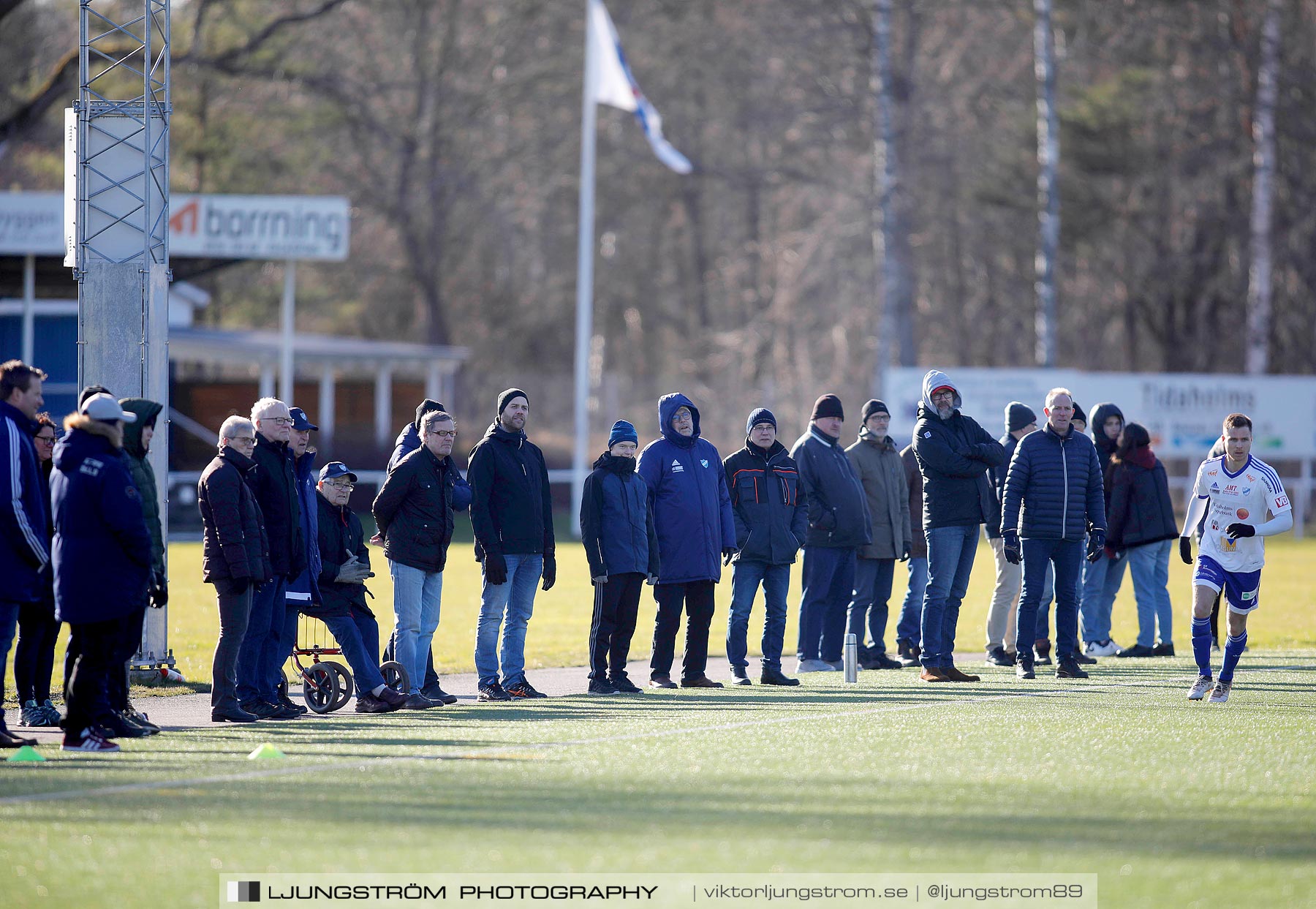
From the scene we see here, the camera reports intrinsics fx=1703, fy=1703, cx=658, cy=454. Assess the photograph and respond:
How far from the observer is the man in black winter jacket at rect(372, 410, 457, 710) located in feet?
37.3

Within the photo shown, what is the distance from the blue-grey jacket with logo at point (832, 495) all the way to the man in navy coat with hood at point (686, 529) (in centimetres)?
108

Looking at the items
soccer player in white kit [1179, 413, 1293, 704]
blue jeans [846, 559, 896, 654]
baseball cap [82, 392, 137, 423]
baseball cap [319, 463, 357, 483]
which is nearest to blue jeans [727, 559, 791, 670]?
blue jeans [846, 559, 896, 654]

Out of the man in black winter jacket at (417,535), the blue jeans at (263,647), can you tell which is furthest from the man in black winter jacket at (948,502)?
the blue jeans at (263,647)

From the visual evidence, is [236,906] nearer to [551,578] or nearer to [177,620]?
[551,578]

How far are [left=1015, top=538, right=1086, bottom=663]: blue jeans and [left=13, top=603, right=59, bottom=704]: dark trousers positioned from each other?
6.78 meters

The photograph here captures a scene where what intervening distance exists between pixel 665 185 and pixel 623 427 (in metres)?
41.0

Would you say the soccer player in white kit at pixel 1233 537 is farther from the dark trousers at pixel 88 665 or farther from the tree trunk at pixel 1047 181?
the tree trunk at pixel 1047 181

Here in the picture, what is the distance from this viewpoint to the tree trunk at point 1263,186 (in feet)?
114

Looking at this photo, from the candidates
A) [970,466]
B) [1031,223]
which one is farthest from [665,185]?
[970,466]

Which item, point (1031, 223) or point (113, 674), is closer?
point (113, 674)

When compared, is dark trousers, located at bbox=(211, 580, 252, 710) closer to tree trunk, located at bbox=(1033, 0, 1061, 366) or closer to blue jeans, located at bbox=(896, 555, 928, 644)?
blue jeans, located at bbox=(896, 555, 928, 644)

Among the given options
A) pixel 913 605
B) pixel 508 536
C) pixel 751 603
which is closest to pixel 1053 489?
pixel 751 603

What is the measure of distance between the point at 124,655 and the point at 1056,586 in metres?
6.88

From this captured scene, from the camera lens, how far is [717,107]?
4972cm
